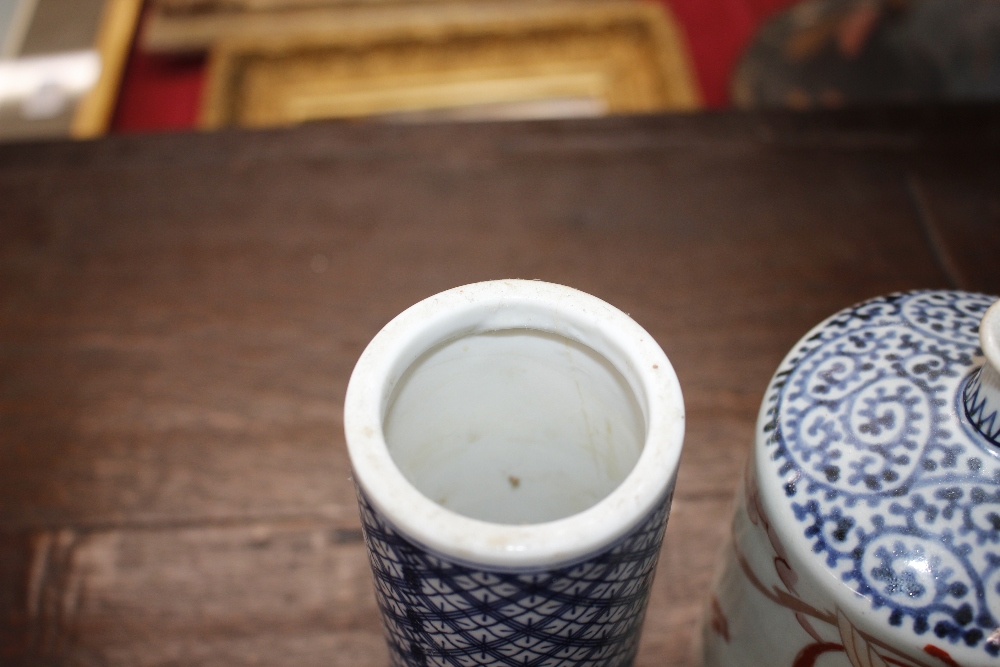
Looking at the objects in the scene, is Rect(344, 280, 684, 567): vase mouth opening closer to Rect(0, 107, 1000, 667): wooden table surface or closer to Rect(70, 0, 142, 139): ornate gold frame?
Rect(0, 107, 1000, 667): wooden table surface

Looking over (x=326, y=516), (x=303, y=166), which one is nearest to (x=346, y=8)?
(x=303, y=166)

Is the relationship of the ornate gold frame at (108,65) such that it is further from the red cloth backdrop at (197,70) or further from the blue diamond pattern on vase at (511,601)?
the blue diamond pattern on vase at (511,601)

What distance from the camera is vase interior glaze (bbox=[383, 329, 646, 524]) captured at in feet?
0.98

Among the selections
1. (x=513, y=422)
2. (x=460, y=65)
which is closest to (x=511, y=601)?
(x=513, y=422)

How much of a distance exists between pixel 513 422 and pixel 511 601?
110 mm

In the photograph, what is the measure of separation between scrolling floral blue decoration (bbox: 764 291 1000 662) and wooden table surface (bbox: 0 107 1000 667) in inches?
7.0

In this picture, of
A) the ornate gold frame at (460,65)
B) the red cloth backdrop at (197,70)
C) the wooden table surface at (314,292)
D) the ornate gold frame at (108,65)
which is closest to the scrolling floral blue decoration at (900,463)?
the wooden table surface at (314,292)

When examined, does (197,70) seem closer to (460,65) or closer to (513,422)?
(460,65)

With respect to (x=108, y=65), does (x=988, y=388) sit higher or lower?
higher

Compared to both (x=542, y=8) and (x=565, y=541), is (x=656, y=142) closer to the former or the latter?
(x=565, y=541)

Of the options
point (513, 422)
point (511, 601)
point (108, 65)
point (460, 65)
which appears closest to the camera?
point (511, 601)

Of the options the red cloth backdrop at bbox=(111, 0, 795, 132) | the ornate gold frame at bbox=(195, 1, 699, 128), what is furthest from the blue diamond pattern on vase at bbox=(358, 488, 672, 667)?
the red cloth backdrop at bbox=(111, 0, 795, 132)

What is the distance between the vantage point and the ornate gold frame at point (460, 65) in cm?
113

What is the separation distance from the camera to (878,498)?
0.88 feet
